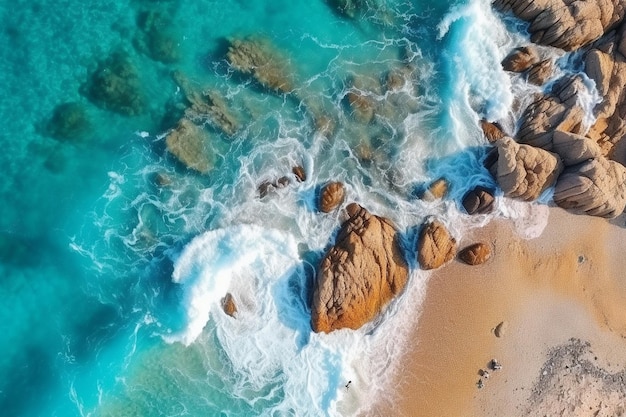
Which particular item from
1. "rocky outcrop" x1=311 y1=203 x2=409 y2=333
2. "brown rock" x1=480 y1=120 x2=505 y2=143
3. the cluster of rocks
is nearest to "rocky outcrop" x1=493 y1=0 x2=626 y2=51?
the cluster of rocks

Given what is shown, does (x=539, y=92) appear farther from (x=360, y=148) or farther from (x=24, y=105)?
(x=24, y=105)

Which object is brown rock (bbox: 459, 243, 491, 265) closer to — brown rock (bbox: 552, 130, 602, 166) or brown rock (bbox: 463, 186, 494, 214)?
brown rock (bbox: 463, 186, 494, 214)

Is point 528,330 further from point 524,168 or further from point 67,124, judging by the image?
point 67,124

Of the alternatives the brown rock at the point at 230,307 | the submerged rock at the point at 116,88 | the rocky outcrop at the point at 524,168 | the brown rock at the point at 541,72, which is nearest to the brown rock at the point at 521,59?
the brown rock at the point at 541,72

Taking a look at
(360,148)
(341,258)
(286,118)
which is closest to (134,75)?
(286,118)

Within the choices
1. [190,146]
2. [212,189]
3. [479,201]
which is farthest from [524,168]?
[190,146]
